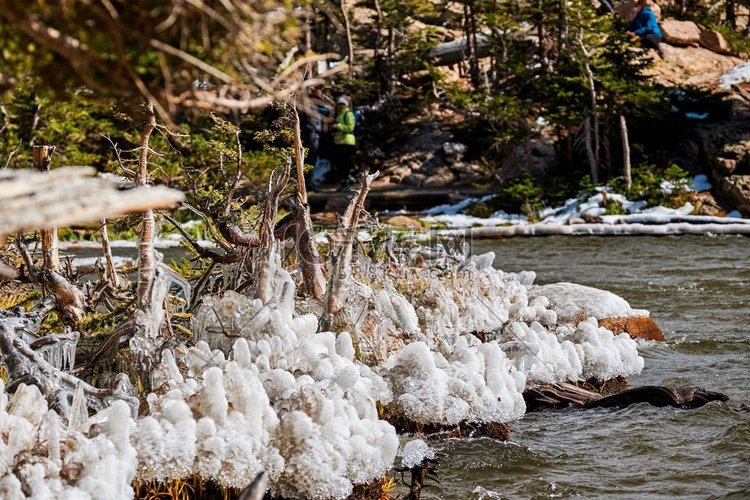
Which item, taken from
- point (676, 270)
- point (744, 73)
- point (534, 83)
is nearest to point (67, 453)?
point (676, 270)

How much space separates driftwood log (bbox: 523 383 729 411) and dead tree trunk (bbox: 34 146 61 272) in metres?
3.45

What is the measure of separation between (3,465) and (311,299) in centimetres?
375

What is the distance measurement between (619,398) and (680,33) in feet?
86.8

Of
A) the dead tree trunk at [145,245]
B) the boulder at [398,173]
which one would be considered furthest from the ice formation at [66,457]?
the boulder at [398,173]

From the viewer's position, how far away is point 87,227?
71.1 feet

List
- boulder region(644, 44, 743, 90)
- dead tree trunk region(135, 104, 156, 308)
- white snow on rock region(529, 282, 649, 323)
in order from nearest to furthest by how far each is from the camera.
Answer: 1. dead tree trunk region(135, 104, 156, 308)
2. white snow on rock region(529, 282, 649, 323)
3. boulder region(644, 44, 743, 90)

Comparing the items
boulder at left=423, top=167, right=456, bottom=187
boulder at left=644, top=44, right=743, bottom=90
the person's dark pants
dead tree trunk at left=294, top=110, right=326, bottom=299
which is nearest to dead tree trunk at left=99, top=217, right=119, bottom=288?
dead tree trunk at left=294, top=110, right=326, bottom=299

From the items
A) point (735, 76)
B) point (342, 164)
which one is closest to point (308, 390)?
point (342, 164)

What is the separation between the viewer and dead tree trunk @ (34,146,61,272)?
21.6 ft

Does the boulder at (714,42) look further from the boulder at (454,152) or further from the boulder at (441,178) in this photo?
the boulder at (441,178)

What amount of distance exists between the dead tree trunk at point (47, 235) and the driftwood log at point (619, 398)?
11.3 feet

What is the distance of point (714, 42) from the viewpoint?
3089cm

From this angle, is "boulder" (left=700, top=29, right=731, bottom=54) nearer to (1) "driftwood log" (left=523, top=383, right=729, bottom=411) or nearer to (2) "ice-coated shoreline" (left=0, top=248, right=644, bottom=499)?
(2) "ice-coated shoreline" (left=0, top=248, right=644, bottom=499)

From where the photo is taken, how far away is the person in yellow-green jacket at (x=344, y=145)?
86.1 ft
